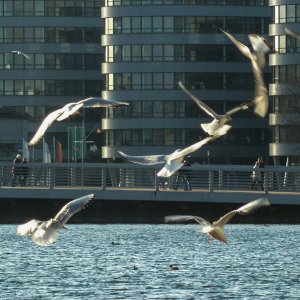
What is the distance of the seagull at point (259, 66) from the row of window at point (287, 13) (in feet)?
385

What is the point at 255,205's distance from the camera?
1346 inches

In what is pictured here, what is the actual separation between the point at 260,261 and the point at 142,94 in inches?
3830

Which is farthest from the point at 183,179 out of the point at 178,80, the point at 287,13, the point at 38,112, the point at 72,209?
the point at 38,112

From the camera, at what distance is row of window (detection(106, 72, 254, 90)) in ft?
537

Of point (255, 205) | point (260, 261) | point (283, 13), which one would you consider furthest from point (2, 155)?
point (255, 205)

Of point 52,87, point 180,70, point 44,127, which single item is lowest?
point 52,87

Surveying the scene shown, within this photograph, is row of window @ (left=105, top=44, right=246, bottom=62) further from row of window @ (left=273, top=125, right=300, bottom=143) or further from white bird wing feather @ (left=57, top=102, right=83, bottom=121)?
white bird wing feather @ (left=57, top=102, right=83, bottom=121)

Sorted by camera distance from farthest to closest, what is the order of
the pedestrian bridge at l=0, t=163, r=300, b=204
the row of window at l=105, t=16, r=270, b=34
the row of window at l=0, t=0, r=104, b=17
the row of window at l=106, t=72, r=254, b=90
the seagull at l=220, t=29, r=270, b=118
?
the row of window at l=0, t=0, r=104, b=17
the row of window at l=106, t=72, r=254, b=90
the row of window at l=105, t=16, r=270, b=34
the pedestrian bridge at l=0, t=163, r=300, b=204
the seagull at l=220, t=29, r=270, b=118

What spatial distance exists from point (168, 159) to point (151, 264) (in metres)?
34.7

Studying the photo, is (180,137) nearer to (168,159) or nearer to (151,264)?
(151,264)

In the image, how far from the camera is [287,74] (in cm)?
15025

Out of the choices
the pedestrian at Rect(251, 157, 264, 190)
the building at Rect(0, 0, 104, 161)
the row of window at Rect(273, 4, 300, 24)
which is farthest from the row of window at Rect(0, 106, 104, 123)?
the pedestrian at Rect(251, 157, 264, 190)

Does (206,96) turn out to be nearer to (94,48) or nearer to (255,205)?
(94,48)

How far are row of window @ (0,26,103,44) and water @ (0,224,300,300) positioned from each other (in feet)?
274
